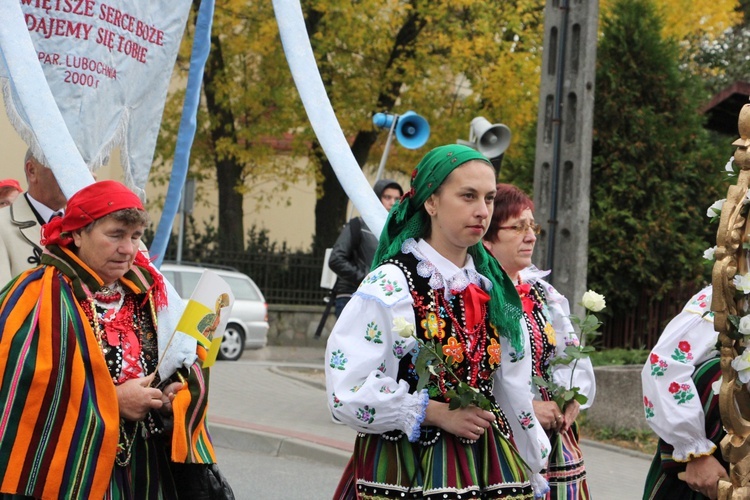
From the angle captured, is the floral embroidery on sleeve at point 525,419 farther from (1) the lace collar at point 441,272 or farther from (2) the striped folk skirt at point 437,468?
(1) the lace collar at point 441,272

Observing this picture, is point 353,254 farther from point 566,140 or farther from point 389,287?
point 389,287

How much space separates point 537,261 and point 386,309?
24.5ft

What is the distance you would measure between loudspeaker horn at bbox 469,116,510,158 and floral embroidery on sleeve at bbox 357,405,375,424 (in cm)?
751

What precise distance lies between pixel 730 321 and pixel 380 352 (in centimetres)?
103

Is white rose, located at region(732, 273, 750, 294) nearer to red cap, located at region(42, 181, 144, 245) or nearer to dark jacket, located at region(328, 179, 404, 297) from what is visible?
red cap, located at region(42, 181, 144, 245)

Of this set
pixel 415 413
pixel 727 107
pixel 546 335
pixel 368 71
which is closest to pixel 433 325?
pixel 415 413

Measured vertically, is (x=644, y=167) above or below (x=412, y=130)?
below

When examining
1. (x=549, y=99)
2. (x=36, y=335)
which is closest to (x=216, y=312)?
(x=36, y=335)

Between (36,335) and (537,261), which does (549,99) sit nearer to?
(537,261)

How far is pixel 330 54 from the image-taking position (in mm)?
21438

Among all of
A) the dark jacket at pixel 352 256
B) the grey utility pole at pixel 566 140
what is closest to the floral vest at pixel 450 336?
the dark jacket at pixel 352 256

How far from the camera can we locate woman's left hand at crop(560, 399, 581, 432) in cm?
495

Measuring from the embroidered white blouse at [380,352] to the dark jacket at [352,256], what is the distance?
5.89m

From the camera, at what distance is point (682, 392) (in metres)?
4.06
